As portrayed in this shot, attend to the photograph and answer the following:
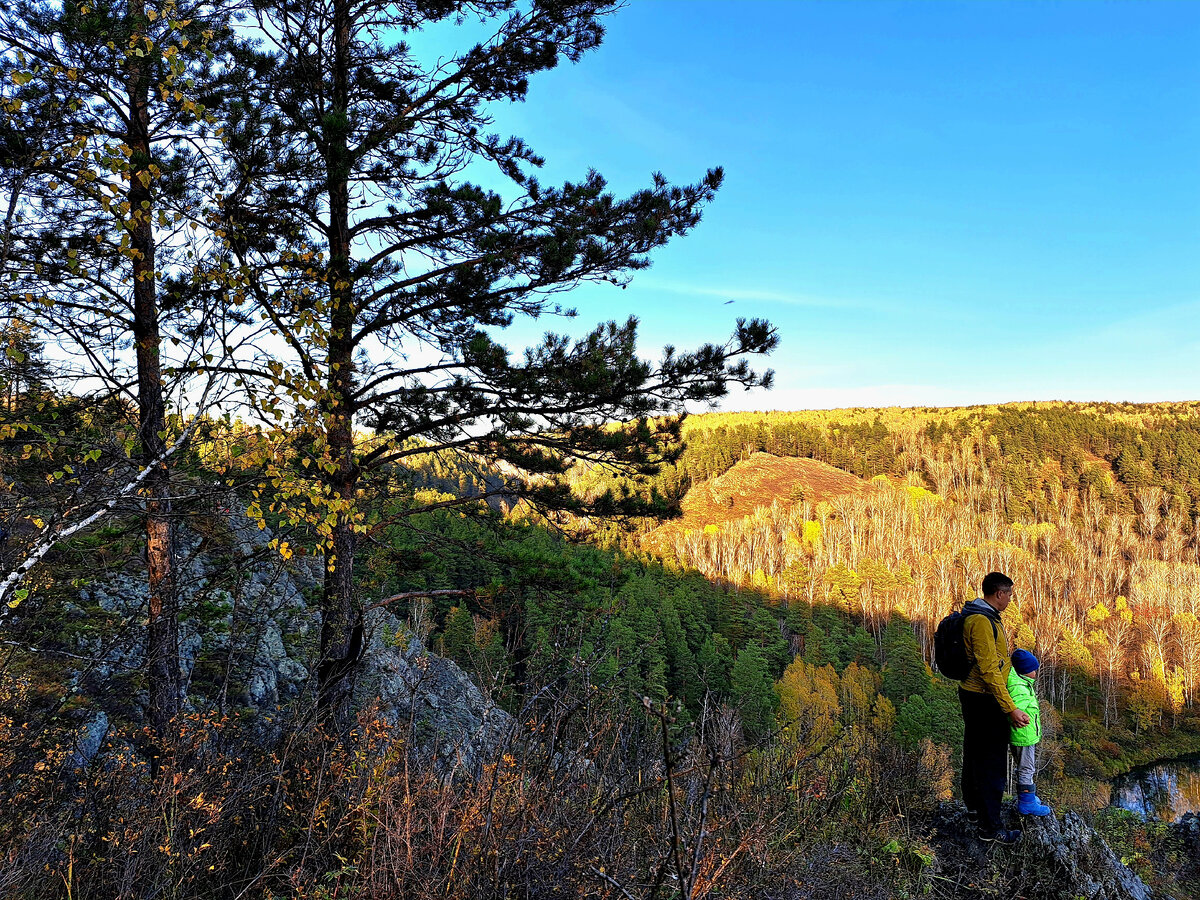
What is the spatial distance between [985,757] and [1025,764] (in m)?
0.29

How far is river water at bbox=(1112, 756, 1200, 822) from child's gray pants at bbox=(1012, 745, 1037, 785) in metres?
43.3

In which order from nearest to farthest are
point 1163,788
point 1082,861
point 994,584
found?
1. point 1082,861
2. point 994,584
3. point 1163,788

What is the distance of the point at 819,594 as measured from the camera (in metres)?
78.8

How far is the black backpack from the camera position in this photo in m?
4.44

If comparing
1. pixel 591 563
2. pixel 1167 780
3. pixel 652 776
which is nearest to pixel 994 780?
pixel 652 776

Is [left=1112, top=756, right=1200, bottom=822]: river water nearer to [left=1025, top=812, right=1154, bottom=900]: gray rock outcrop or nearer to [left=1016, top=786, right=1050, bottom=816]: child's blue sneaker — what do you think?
[left=1025, top=812, right=1154, bottom=900]: gray rock outcrop

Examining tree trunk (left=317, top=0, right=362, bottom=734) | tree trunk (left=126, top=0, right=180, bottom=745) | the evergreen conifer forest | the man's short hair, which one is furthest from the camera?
tree trunk (left=317, top=0, right=362, bottom=734)

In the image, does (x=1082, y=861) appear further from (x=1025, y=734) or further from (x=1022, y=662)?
(x=1022, y=662)

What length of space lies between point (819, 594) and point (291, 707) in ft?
269

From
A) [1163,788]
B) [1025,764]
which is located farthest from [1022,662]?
[1163,788]

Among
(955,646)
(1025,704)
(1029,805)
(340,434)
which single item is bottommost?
(1029,805)

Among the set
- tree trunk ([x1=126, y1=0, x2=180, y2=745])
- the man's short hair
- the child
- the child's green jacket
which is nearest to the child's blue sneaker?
the child

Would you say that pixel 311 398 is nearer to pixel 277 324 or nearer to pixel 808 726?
pixel 277 324

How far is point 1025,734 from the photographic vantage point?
4344 millimetres
